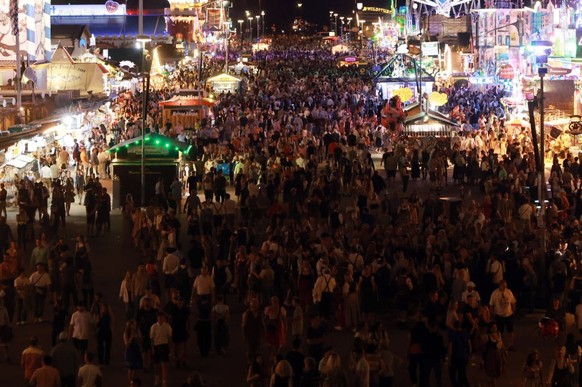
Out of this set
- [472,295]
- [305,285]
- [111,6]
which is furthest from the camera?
[111,6]

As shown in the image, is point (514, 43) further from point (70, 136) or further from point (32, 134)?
point (32, 134)

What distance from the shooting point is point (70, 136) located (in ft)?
116

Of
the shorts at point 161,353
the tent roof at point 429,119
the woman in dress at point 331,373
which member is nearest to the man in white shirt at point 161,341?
the shorts at point 161,353

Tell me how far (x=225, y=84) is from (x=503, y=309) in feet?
139

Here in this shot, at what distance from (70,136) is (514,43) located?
27756mm

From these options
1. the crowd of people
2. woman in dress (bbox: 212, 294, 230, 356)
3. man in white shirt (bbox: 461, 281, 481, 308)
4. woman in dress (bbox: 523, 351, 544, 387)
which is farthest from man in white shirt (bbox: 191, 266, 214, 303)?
woman in dress (bbox: 523, 351, 544, 387)

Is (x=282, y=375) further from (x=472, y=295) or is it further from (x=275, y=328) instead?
(x=472, y=295)

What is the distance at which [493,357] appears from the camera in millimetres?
13445

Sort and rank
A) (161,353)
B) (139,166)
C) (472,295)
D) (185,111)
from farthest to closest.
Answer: (185,111)
(139,166)
(472,295)
(161,353)

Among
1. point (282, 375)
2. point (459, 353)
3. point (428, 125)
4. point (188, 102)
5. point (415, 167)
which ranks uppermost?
point (188, 102)

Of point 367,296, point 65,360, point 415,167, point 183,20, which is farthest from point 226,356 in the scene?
point 183,20

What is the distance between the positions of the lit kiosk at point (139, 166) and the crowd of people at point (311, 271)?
25.5 inches

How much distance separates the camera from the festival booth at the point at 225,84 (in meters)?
56.9

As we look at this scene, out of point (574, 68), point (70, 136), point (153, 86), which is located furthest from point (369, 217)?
point (153, 86)
